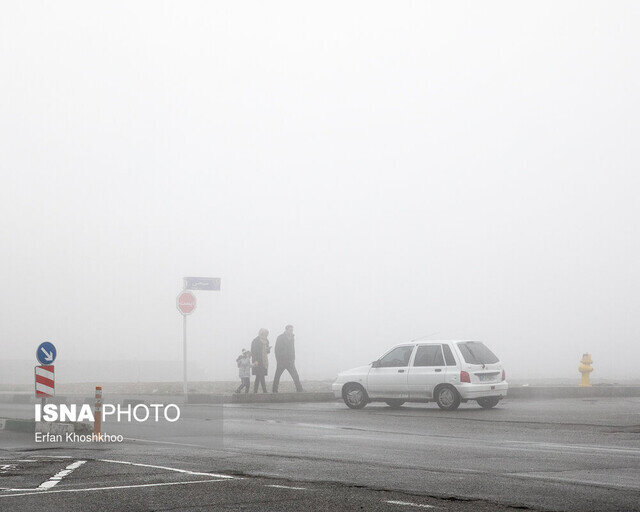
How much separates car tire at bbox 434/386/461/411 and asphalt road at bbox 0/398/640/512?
265 cm

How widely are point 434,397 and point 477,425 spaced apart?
470 cm

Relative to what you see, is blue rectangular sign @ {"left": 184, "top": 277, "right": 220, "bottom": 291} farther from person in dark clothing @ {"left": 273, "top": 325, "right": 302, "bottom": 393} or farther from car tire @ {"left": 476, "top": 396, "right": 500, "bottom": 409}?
car tire @ {"left": 476, "top": 396, "right": 500, "bottom": 409}

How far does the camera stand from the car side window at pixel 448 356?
2174 cm

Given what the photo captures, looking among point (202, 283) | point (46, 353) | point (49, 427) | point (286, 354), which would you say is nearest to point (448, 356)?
point (286, 354)

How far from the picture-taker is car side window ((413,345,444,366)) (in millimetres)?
22070

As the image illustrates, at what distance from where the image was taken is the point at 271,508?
778cm

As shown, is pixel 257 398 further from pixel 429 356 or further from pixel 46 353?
pixel 46 353

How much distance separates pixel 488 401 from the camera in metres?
22.1

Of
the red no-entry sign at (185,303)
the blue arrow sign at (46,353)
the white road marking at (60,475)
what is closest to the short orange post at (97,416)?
the blue arrow sign at (46,353)

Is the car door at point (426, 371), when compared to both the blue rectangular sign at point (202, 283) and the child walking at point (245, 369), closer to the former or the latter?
the child walking at point (245, 369)

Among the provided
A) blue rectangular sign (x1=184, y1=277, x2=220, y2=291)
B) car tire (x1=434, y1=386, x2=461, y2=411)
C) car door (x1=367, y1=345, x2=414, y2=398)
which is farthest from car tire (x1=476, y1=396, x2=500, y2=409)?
blue rectangular sign (x1=184, y1=277, x2=220, y2=291)

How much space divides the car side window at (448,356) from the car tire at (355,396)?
7.54 ft

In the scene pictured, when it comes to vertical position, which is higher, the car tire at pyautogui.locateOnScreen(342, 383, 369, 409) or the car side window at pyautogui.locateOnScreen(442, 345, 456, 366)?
the car side window at pyautogui.locateOnScreen(442, 345, 456, 366)

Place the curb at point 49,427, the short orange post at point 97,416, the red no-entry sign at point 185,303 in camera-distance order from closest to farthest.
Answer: the short orange post at point 97,416 < the curb at point 49,427 < the red no-entry sign at point 185,303
